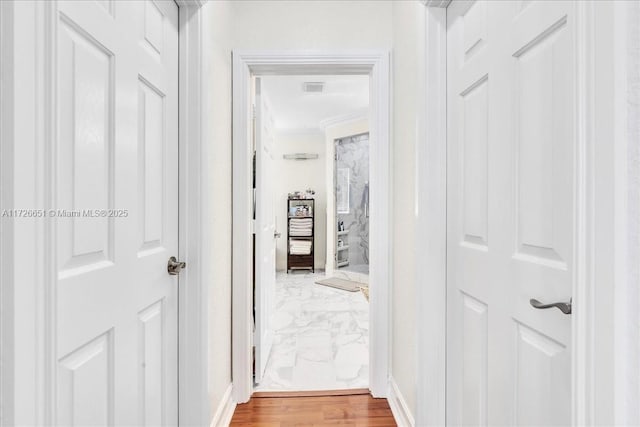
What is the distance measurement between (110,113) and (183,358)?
94cm

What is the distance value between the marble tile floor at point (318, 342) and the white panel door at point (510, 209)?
3.54 ft

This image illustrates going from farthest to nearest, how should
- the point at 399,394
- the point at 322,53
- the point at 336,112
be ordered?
the point at 336,112
the point at 322,53
the point at 399,394

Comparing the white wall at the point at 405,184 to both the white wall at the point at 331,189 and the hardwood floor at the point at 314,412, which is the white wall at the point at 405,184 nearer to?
the hardwood floor at the point at 314,412

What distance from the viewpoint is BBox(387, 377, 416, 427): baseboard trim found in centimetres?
174

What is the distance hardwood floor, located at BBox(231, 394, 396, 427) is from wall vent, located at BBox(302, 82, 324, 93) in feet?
10.1

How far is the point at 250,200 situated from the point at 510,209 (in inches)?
57.7

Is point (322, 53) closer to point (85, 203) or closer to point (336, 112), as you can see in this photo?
point (85, 203)

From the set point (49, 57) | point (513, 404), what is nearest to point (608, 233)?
point (513, 404)

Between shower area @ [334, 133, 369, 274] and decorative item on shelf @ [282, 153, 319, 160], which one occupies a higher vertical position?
decorative item on shelf @ [282, 153, 319, 160]

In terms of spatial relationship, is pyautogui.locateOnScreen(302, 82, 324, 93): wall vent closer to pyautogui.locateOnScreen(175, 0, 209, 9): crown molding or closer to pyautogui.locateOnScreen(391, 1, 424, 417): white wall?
pyautogui.locateOnScreen(391, 1, 424, 417): white wall

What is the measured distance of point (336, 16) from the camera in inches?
84.1

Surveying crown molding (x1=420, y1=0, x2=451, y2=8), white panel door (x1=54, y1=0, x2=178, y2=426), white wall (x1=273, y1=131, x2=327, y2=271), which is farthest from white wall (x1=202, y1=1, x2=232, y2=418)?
white wall (x1=273, y1=131, x2=327, y2=271)

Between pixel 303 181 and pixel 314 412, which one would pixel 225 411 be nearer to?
pixel 314 412

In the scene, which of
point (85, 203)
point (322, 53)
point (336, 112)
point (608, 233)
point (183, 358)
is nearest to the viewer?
point (608, 233)
